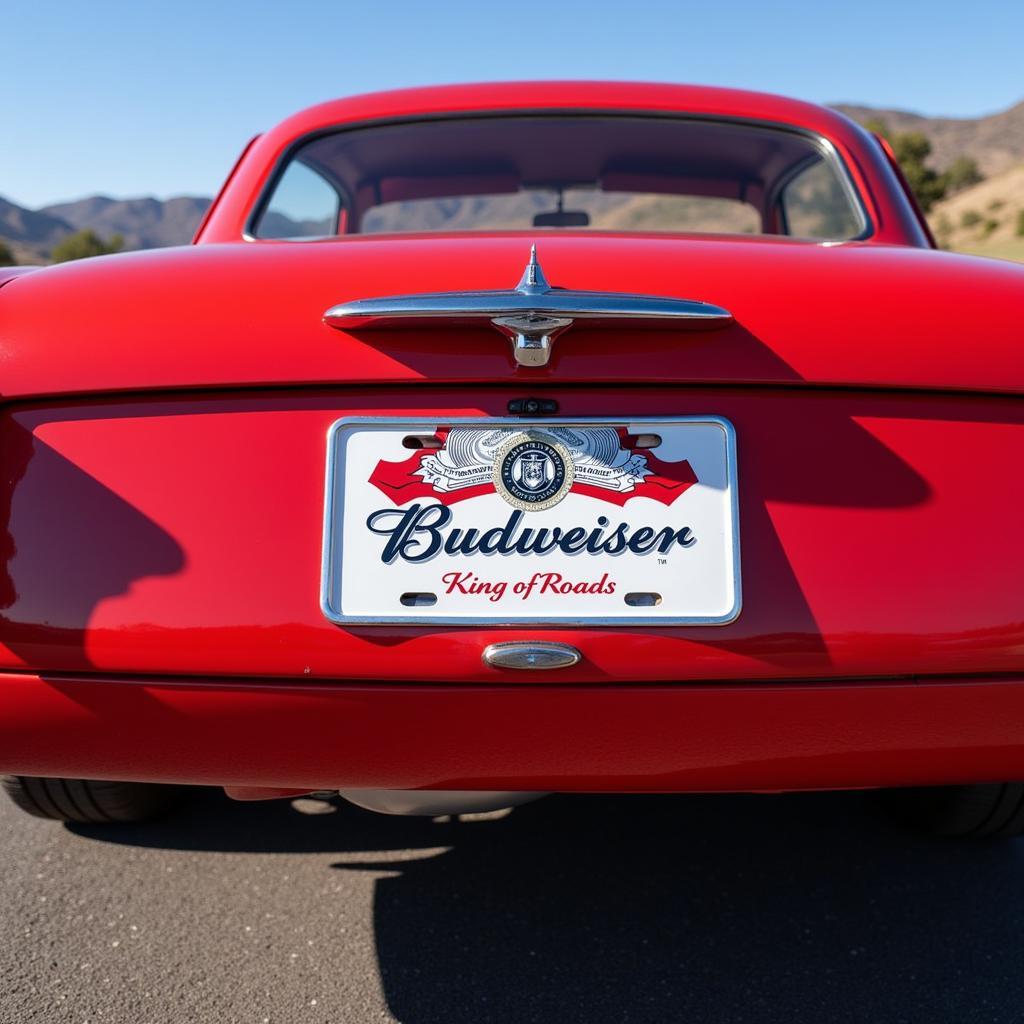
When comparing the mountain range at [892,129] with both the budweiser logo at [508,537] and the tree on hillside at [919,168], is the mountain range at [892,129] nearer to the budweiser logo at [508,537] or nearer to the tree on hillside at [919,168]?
the tree on hillside at [919,168]

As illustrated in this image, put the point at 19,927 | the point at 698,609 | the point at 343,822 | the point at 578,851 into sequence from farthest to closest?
the point at 343,822, the point at 578,851, the point at 19,927, the point at 698,609

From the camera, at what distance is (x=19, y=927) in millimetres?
1810

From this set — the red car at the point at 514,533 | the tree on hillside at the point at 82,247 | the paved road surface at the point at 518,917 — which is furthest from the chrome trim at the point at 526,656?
the tree on hillside at the point at 82,247

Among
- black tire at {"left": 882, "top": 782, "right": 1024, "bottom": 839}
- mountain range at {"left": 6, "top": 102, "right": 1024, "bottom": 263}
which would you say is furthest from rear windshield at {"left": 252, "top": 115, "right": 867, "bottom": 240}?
mountain range at {"left": 6, "top": 102, "right": 1024, "bottom": 263}

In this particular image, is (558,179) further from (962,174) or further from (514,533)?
(962,174)

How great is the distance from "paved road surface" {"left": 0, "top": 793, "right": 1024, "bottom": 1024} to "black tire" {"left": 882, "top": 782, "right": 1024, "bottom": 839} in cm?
5

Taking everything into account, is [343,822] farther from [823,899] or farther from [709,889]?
[823,899]

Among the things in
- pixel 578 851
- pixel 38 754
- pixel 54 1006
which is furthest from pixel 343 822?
pixel 38 754

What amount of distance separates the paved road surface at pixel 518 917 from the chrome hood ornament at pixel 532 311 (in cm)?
110

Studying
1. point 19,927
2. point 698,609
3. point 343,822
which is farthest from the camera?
point 343,822

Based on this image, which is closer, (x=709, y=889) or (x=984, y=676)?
(x=984, y=676)

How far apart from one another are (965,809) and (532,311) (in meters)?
1.50

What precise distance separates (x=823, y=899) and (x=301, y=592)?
4.25 feet

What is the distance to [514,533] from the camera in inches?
49.8
